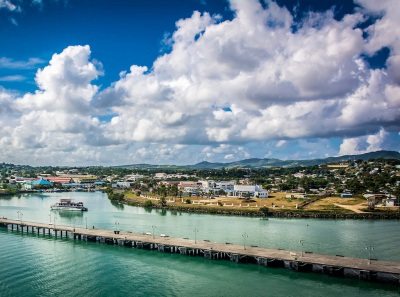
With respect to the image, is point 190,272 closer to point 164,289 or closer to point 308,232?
point 164,289

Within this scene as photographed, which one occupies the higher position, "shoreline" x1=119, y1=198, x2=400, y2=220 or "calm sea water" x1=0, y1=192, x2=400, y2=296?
"calm sea water" x1=0, y1=192, x2=400, y2=296

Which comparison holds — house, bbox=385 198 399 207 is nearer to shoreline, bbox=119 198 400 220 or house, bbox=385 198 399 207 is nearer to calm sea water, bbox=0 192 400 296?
shoreline, bbox=119 198 400 220

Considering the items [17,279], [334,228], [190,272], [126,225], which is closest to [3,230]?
[126,225]

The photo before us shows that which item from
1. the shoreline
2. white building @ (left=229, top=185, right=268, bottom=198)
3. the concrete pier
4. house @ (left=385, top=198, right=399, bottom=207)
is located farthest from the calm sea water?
white building @ (left=229, top=185, right=268, bottom=198)

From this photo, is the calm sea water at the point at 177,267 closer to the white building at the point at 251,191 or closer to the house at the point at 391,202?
the house at the point at 391,202

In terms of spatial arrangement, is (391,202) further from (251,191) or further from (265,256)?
(265,256)
